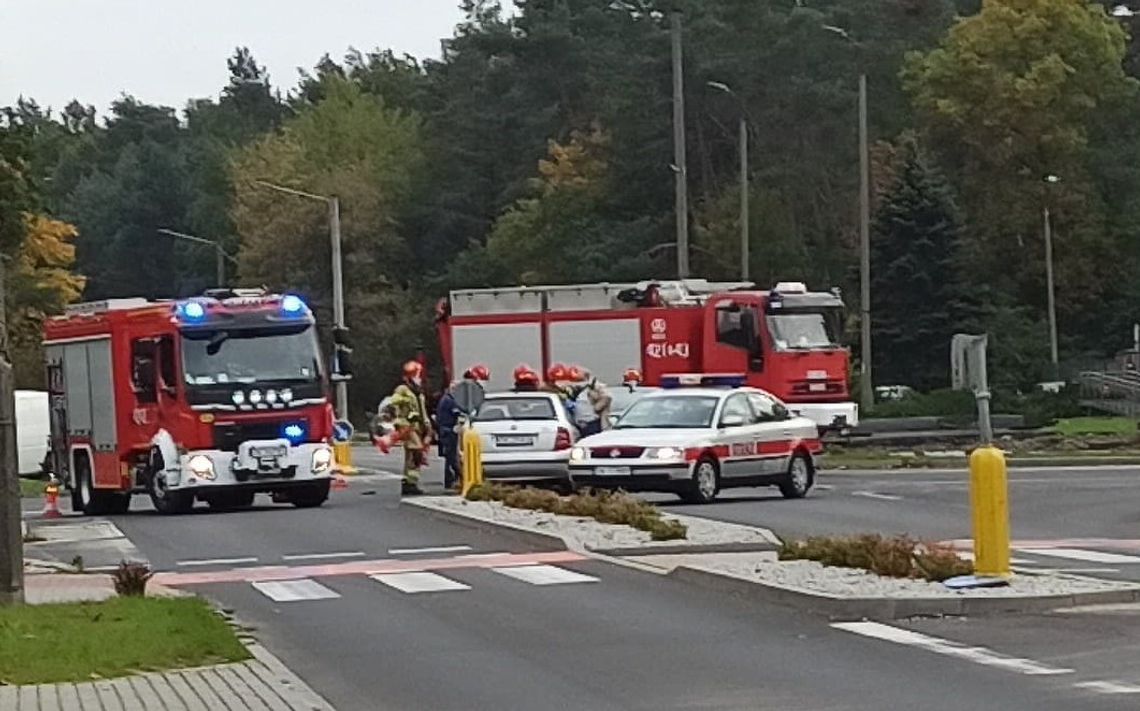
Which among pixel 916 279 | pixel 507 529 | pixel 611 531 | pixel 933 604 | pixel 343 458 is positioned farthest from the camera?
pixel 916 279

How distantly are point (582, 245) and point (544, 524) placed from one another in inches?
2537

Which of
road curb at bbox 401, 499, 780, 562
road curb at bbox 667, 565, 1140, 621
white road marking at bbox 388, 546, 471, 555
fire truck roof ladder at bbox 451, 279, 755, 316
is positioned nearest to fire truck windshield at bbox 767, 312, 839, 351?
fire truck roof ladder at bbox 451, 279, 755, 316

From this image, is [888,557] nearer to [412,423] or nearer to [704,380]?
[412,423]

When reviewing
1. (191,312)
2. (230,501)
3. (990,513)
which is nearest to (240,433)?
(191,312)

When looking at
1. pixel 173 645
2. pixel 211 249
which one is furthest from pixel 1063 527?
pixel 211 249

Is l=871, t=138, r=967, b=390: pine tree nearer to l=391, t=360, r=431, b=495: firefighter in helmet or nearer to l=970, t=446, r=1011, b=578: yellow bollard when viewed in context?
l=391, t=360, r=431, b=495: firefighter in helmet

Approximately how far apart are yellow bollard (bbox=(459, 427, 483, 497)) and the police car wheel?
4.20 meters

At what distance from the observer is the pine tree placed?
75000 millimetres

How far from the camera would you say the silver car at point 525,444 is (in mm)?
33875

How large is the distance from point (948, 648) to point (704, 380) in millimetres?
25897

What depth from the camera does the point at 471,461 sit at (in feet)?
103

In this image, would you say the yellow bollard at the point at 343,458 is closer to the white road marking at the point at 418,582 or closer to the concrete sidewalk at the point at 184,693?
the white road marking at the point at 418,582

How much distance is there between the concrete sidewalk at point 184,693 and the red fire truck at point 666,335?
1120 inches

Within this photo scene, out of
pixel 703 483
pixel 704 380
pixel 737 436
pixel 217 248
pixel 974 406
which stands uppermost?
pixel 217 248
